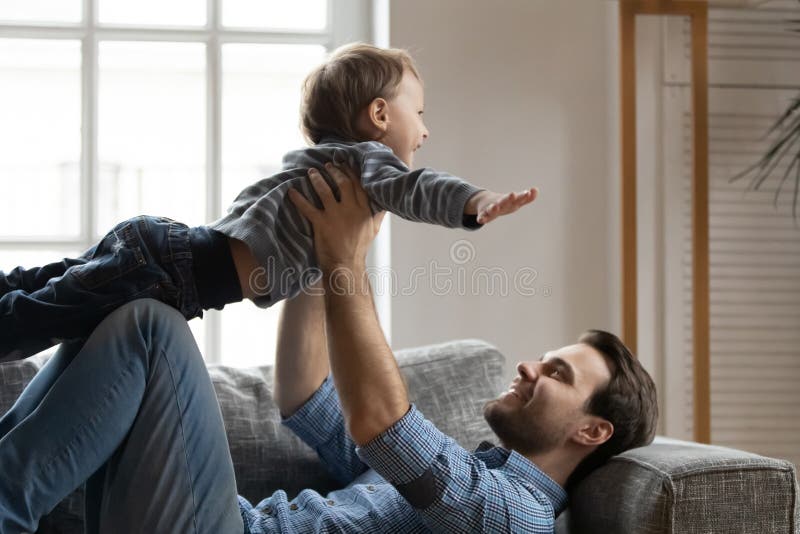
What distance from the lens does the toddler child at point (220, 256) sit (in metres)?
1.44

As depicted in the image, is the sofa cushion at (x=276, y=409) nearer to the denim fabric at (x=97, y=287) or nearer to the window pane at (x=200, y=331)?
the denim fabric at (x=97, y=287)

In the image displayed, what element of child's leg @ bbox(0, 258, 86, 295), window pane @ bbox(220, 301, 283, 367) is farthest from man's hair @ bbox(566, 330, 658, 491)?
window pane @ bbox(220, 301, 283, 367)

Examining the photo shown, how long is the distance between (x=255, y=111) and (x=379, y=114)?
1.24 m

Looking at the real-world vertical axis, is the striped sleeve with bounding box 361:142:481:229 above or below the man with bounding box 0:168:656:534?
above

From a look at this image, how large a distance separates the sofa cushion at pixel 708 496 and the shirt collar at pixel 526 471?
0.46 feet

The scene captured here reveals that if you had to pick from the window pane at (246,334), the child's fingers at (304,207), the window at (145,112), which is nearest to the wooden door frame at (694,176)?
the window at (145,112)

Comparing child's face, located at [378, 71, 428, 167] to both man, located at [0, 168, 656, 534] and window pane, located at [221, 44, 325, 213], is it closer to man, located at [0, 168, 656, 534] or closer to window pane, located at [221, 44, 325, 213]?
man, located at [0, 168, 656, 534]

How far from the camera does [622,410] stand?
1692mm

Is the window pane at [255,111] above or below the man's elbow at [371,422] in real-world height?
above

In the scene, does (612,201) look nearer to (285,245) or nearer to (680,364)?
(680,364)

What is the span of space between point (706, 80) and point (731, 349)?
838 millimetres

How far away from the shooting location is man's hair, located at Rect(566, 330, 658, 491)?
1693 millimetres

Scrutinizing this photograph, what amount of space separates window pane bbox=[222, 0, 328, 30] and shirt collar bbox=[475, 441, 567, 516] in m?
1.71

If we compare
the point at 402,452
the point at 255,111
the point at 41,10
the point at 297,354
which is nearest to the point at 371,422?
the point at 402,452
